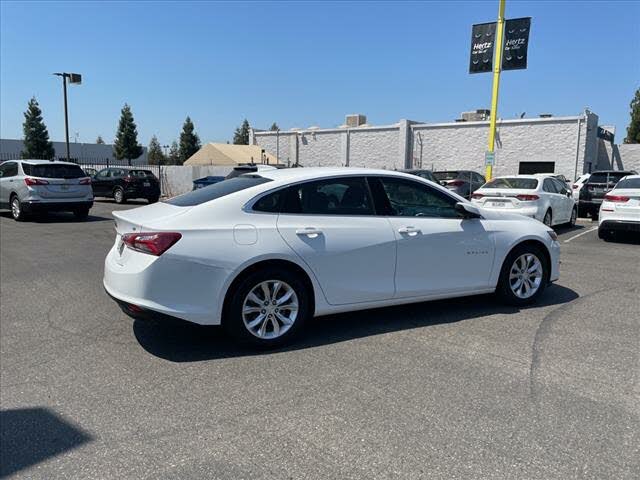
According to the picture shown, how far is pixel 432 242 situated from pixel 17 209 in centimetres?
1338

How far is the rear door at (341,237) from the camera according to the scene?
4574 mm

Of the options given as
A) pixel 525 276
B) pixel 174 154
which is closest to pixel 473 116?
pixel 525 276

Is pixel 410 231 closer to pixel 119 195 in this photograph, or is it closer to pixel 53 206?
pixel 53 206

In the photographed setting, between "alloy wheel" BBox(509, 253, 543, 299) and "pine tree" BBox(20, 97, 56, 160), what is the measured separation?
59.8 meters

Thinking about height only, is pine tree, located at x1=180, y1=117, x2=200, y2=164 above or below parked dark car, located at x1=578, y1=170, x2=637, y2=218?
above

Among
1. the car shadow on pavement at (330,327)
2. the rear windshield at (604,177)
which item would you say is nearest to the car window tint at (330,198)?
the car shadow on pavement at (330,327)

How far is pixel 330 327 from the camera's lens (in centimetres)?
514

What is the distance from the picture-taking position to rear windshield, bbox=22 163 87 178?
46.6 feet

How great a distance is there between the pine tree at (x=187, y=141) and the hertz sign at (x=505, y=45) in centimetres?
6413

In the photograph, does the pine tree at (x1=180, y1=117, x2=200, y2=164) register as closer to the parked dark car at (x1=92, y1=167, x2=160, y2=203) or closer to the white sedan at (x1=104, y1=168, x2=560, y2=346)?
the parked dark car at (x1=92, y1=167, x2=160, y2=203)

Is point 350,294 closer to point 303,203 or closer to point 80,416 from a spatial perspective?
point 303,203

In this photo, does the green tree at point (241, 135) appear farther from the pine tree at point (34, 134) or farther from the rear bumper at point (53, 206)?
the rear bumper at point (53, 206)

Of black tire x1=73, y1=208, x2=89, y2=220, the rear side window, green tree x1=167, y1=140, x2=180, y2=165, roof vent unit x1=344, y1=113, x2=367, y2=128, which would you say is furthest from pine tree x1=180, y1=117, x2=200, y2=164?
the rear side window

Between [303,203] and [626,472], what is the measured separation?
3.06m
